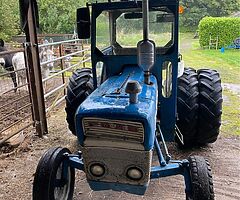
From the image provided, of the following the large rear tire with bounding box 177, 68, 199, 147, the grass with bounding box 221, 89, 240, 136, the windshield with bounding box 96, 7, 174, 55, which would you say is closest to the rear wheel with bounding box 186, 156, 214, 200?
the large rear tire with bounding box 177, 68, 199, 147

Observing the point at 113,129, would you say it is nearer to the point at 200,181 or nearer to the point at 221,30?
the point at 200,181

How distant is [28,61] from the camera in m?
4.53

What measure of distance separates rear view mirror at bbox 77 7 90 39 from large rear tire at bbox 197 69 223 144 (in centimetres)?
156

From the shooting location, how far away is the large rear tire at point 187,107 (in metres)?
3.70

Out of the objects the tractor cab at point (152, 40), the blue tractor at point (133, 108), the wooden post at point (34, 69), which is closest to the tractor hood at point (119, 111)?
the blue tractor at point (133, 108)

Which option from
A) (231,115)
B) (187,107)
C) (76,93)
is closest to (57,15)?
(231,115)

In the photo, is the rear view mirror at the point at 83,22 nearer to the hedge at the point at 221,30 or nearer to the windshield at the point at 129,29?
the windshield at the point at 129,29

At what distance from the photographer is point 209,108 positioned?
12.2 ft

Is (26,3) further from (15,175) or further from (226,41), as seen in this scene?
(226,41)

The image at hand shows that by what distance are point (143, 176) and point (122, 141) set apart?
32cm

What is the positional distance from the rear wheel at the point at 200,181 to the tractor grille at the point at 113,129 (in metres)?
0.62

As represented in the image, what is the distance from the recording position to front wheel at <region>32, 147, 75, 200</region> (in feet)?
8.19

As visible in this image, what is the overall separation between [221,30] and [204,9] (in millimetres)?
8554

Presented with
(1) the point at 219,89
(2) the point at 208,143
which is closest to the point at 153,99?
(1) the point at 219,89
